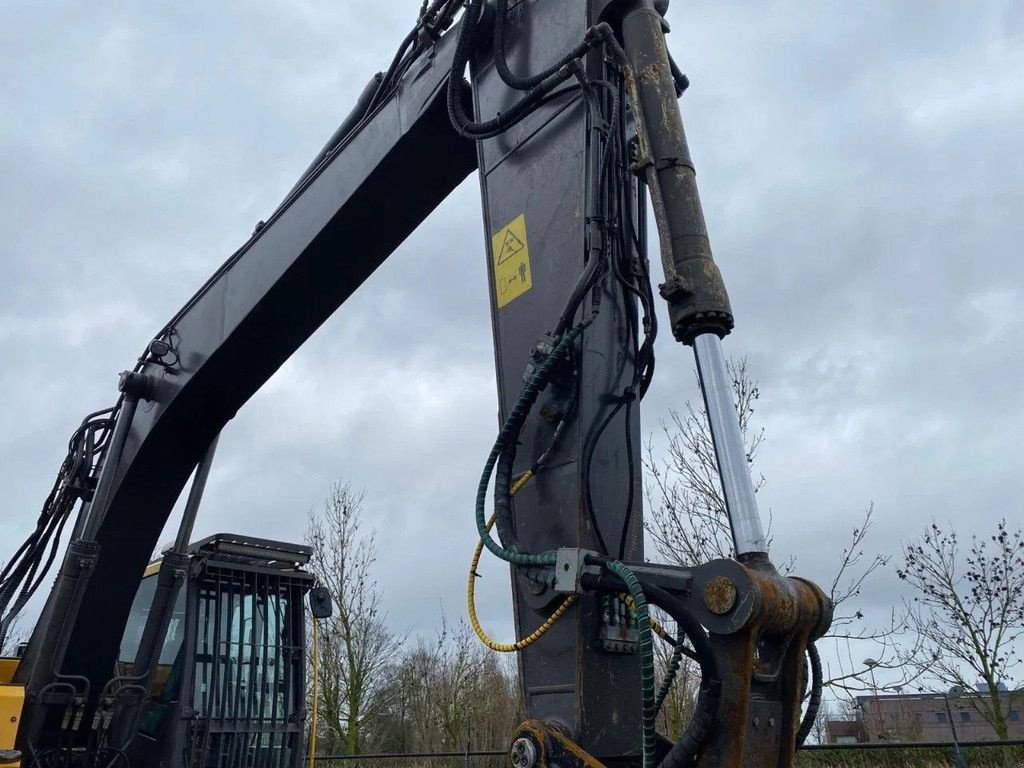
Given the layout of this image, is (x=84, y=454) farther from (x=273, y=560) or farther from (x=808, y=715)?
(x=808, y=715)

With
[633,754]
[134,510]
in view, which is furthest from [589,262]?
[134,510]

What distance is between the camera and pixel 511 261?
10.5ft

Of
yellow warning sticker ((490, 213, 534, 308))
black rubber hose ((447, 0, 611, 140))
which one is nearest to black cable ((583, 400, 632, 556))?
yellow warning sticker ((490, 213, 534, 308))

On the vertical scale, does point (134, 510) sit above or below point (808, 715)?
above

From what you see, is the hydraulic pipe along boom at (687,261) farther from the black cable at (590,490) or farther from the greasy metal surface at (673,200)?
the black cable at (590,490)

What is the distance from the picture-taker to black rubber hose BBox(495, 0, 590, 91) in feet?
10.1

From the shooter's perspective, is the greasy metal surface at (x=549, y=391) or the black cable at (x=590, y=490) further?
the black cable at (x=590, y=490)

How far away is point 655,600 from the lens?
2.09 metres

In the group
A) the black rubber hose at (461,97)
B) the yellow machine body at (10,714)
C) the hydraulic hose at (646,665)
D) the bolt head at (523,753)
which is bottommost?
the bolt head at (523,753)

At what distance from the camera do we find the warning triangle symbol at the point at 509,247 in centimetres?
319

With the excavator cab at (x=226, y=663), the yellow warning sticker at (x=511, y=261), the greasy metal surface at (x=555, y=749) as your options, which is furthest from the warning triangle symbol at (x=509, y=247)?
the excavator cab at (x=226, y=663)

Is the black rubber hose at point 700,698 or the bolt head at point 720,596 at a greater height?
the bolt head at point 720,596

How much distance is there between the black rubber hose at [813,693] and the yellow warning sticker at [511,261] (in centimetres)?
148

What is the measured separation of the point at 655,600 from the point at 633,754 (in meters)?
0.56
